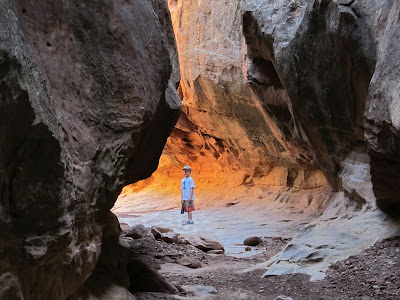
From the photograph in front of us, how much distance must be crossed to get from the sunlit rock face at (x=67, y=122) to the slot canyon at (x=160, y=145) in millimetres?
11

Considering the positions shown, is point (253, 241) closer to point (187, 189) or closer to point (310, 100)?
point (187, 189)

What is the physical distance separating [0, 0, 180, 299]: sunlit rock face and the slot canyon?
0.01 m

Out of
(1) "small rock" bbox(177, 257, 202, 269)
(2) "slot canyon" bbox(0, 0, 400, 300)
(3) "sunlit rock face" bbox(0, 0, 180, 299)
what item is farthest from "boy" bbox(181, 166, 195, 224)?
(3) "sunlit rock face" bbox(0, 0, 180, 299)

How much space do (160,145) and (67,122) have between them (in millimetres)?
2740

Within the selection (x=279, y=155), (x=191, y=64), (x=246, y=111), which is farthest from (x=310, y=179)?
(x=191, y=64)

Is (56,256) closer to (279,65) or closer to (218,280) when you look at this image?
(218,280)

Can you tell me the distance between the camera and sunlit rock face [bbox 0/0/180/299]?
7.57 feet

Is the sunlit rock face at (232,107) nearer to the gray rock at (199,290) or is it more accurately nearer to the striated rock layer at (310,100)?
the striated rock layer at (310,100)

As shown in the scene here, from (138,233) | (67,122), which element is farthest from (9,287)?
(138,233)

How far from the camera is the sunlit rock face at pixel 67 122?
231 centimetres

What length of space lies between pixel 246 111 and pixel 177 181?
8.29 metres

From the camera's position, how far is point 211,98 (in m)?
14.9

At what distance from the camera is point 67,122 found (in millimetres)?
3309

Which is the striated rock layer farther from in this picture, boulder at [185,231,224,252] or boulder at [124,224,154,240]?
boulder at [124,224,154,240]
